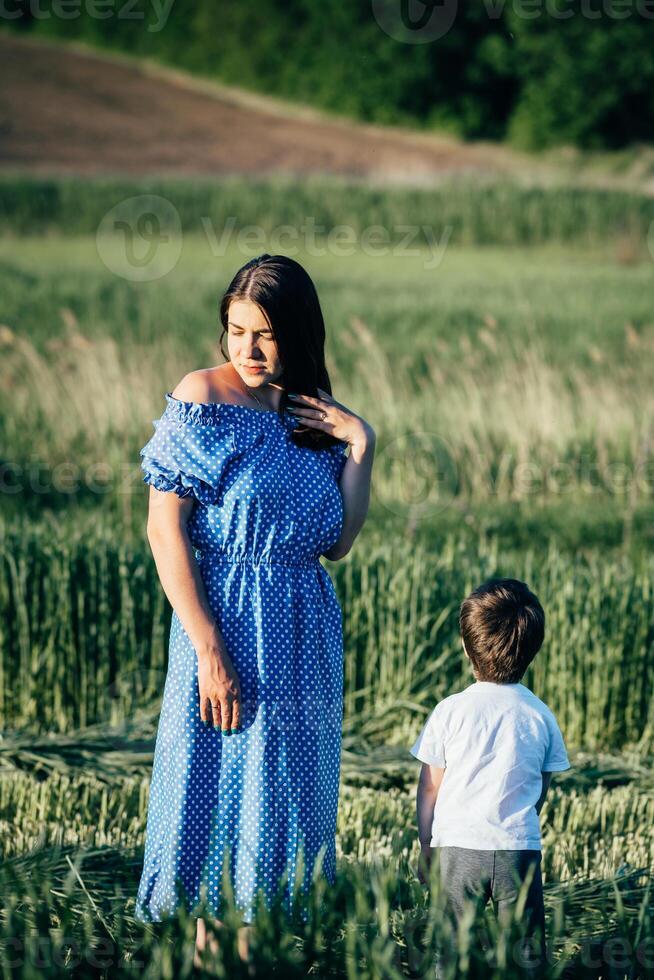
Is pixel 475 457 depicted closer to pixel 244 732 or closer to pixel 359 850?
pixel 359 850

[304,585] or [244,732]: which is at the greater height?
[304,585]

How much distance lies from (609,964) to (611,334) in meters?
14.2

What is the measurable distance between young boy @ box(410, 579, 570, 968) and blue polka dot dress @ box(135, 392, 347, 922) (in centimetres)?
26

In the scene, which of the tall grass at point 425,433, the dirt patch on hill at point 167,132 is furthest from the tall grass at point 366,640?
the dirt patch on hill at point 167,132

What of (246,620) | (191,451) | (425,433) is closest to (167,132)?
(425,433)

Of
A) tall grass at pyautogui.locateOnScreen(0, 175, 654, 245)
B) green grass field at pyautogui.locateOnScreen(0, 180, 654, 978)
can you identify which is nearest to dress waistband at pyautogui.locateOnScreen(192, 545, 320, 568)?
green grass field at pyautogui.locateOnScreen(0, 180, 654, 978)

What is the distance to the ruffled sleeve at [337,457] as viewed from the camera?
274cm

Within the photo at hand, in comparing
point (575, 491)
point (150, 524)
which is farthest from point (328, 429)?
point (575, 491)

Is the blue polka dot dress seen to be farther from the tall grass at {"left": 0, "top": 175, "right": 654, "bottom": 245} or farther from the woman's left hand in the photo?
the tall grass at {"left": 0, "top": 175, "right": 654, "bottom": 245}

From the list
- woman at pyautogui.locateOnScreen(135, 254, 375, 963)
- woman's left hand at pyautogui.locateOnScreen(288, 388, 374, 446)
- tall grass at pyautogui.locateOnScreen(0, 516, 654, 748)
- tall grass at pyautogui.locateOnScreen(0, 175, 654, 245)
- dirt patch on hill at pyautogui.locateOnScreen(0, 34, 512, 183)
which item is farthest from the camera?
dirt patch on hill at pyautogui.locateOnScreen(0, 34, 512, 183)

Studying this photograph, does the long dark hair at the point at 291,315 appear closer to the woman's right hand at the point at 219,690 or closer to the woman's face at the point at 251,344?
the woman's face at the point at 251,344

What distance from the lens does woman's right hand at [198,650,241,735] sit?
252 centimetres

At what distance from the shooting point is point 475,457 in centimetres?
908

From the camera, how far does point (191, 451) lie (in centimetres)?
258
